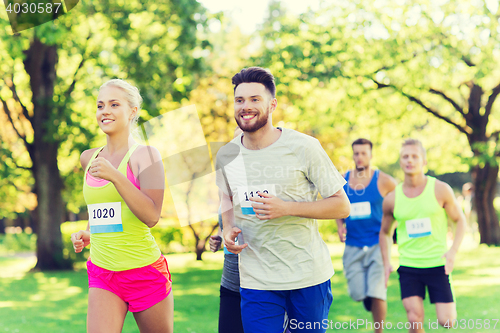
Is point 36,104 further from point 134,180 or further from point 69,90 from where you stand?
point 134,180

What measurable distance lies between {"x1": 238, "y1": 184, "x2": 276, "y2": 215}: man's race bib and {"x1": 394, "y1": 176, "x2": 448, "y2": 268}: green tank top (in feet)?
7.46

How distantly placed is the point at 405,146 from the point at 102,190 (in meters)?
3.10

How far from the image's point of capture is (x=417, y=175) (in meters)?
4.93

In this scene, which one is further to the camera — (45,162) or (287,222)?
(45,162)

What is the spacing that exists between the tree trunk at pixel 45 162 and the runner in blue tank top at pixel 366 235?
10319mm

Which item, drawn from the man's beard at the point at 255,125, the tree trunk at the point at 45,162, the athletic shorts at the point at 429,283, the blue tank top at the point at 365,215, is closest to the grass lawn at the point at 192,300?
the tree trunk at the point at 45,162

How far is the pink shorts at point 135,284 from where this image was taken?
304cm

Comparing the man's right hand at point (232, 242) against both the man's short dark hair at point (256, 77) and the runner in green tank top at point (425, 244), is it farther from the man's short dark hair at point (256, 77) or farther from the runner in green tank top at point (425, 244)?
the runner in green tank top at point (425, 244)

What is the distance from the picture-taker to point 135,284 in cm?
305

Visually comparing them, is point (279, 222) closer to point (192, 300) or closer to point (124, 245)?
point (124, 245)

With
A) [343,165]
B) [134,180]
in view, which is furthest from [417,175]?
[343,165]

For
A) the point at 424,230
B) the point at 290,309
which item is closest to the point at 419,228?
the point at 424,230

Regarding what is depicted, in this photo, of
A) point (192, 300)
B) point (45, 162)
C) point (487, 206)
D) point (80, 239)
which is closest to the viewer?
point (80, 239)

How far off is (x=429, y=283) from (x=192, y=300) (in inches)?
232
